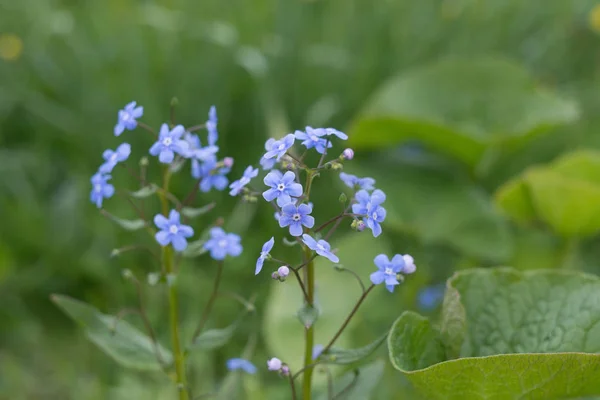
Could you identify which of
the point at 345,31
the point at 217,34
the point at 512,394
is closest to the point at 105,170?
the point at 512,394

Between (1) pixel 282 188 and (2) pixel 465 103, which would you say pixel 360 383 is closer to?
(1) pixel 282 188

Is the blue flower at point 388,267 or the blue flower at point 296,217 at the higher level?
the blue flower at point 296,217

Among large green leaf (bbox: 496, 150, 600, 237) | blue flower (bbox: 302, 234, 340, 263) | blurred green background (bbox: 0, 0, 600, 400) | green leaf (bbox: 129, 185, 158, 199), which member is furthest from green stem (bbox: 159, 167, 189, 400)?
large green leaf (bbox: 496, 150, 600, 237)

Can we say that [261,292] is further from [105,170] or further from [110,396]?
[105,170]

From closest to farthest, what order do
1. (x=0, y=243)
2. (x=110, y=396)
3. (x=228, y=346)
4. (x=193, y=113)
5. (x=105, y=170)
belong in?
(x=105, y=170) < (x=110, y=396) < (x=228, y=346) < (x=0, y=243) < (x=193, y=113)

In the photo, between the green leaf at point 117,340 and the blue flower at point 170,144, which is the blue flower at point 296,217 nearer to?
the blue flower at point 170,144

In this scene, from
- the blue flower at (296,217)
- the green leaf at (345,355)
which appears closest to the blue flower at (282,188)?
the blue flower at (296,217)

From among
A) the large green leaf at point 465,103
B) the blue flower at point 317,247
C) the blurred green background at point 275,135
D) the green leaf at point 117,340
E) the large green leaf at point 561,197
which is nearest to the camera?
the blue flower at point 317,247
